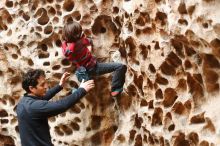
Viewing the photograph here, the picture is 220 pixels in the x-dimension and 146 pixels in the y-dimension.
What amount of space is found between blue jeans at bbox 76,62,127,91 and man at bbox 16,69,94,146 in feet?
1.70

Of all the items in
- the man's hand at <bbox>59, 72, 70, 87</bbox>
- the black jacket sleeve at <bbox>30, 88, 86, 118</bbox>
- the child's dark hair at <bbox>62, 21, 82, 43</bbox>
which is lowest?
the black jacket sleeve at <bbox>30, 88, 86, 118</bbox>

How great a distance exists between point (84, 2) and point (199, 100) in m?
1.43

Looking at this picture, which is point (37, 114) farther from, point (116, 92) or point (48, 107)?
point (116, 92)

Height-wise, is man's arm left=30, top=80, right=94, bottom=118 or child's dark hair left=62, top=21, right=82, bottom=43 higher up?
child's dark hair left=62, top=21, right=82, bottom=43

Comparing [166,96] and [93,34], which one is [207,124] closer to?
[166,96]

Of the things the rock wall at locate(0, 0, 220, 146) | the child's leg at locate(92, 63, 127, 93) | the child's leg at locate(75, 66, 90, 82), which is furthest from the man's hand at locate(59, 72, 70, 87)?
the rock wall at locate(0, 0, 220, 146)

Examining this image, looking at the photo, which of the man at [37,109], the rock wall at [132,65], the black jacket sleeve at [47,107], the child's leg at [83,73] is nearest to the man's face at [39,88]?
the man at [37,109]

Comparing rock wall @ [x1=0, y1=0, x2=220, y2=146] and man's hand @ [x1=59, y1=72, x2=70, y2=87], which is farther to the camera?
man's hand @ [x1=59, y1=72, x2=70, y2=87]

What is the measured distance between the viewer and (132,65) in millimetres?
3977

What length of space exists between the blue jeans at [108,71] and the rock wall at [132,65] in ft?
0.24

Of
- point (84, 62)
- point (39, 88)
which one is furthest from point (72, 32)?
point (39, 88)

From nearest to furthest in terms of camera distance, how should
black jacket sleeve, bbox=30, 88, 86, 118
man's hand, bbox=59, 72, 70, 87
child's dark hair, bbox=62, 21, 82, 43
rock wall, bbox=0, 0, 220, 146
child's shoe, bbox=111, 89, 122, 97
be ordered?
1. rock wall, bbox=0, 0, 220, 146
2. black jacket sleeve, bbox=30, 88, 86, 118
3. child's dark hair, bbox=62, 21, 82, 43
4. man's hand, bbox=59, 72, 70, 87
5. child's shoe, bbox=111, 89, 122, 97

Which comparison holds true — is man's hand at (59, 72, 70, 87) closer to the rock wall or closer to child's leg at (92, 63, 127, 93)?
child's leg at (92, 63, 127, 93)

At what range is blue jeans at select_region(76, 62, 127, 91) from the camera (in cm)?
406
